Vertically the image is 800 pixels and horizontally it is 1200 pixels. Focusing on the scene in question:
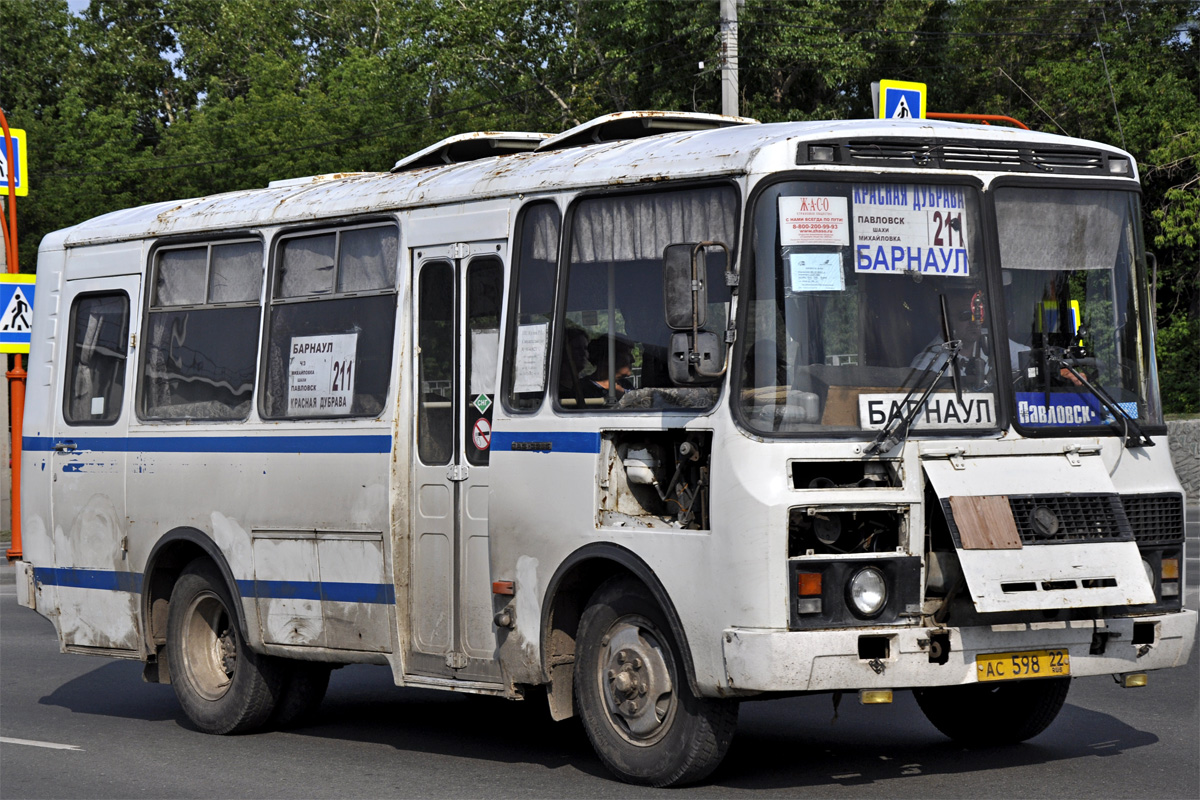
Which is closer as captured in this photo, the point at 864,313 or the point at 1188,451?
the point at 864,313

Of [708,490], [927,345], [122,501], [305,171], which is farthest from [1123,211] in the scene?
[305,171]

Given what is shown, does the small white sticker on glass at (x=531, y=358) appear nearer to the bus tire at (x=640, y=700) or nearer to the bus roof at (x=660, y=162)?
the bus roof at (x=660, y=162)

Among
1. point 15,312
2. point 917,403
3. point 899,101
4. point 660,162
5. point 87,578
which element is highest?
point 899,101

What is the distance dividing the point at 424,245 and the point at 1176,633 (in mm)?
4301

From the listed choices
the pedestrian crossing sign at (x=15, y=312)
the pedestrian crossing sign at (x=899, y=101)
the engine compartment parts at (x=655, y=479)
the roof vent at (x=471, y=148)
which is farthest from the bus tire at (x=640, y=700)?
the pedestrian crossing sign at (x=15, y=312)

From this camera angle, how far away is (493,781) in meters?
8.41

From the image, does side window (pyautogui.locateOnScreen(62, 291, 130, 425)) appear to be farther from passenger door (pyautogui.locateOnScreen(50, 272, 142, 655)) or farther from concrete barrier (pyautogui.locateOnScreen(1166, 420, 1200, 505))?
concrete barrier (pyautogui.locateOnScreen(1166, 420, 1200, 505))

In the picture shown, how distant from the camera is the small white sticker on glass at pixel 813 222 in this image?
746cm

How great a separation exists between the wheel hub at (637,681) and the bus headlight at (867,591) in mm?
959

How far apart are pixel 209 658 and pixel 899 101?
25.6ft

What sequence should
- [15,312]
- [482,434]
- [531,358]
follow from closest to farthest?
[531,358]
[482,434]
[15,312]

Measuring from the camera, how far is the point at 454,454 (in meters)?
8.98

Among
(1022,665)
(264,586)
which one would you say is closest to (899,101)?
(264,586)

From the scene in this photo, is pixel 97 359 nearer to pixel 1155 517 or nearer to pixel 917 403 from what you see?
pixel 917 403
